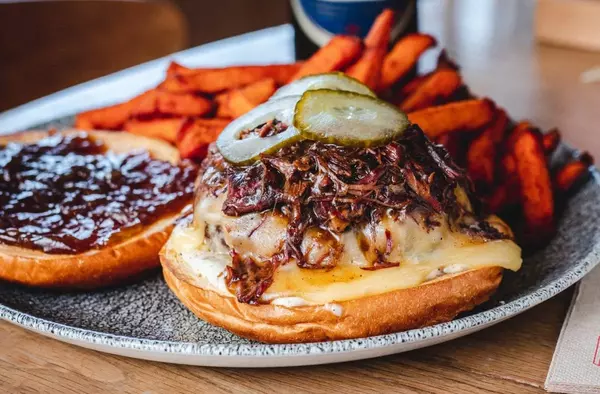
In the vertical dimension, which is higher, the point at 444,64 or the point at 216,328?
the point at 444,64

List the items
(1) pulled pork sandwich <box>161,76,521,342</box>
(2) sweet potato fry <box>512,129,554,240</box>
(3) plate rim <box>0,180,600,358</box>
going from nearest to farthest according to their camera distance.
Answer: (3) plate rim <box>0,180,600,358</box>
(1) pulled pork sandwich <box>161,76,521,342</box>
(2) sweet potato fry <box>512,129,554,240</box>

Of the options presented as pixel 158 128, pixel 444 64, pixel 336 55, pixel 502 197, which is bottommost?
pixel 502 197

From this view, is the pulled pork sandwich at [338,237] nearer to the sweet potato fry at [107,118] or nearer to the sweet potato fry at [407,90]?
the sweet potato fry at [407,90]

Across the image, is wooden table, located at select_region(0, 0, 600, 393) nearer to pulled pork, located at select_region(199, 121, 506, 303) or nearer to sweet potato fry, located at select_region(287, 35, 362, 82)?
pulled pork, located at select_region(199, 121, 506, 303)

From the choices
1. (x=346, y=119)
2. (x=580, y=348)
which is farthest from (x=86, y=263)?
(x=580, y=348)

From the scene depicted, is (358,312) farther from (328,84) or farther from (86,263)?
(86,263)

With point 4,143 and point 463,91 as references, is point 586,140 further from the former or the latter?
point 4,143

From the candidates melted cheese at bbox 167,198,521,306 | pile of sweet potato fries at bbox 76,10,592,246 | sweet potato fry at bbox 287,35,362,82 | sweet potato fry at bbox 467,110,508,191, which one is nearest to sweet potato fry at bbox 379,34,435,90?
pile of sweet potato fries at bbox 76,10,592,246
